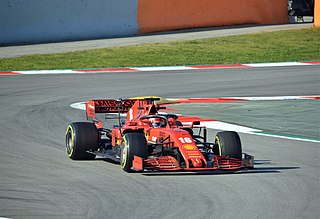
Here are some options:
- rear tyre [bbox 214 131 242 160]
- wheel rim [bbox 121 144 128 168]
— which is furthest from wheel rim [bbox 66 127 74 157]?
rear tyre [bbox 214 131 242 160]

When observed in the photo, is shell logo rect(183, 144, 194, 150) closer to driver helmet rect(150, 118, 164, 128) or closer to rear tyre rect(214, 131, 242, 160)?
rear tyre rect(214, 131, 242, 160)

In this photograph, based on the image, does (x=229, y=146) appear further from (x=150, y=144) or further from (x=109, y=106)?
(x=109, y=106)

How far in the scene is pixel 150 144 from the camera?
10266 mm

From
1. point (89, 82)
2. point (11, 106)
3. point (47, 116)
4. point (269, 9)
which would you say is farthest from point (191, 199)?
point (269, 9)

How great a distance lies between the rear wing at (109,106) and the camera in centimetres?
1145

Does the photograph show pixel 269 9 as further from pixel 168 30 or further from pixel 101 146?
pixel 101 146

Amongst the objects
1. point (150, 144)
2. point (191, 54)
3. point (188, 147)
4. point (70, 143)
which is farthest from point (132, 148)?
point (191, 54)

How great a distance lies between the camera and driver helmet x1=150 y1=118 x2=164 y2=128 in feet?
Result: 34.4

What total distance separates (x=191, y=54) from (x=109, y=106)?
47.1 ft

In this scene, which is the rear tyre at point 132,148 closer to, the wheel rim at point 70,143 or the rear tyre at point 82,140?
the rear tyre at point 82,140

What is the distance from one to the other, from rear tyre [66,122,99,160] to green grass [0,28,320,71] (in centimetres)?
1232

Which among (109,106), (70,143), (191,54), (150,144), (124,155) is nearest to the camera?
(124,155)

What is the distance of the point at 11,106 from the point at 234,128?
4.57 metres

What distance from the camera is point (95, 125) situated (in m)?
11.1
